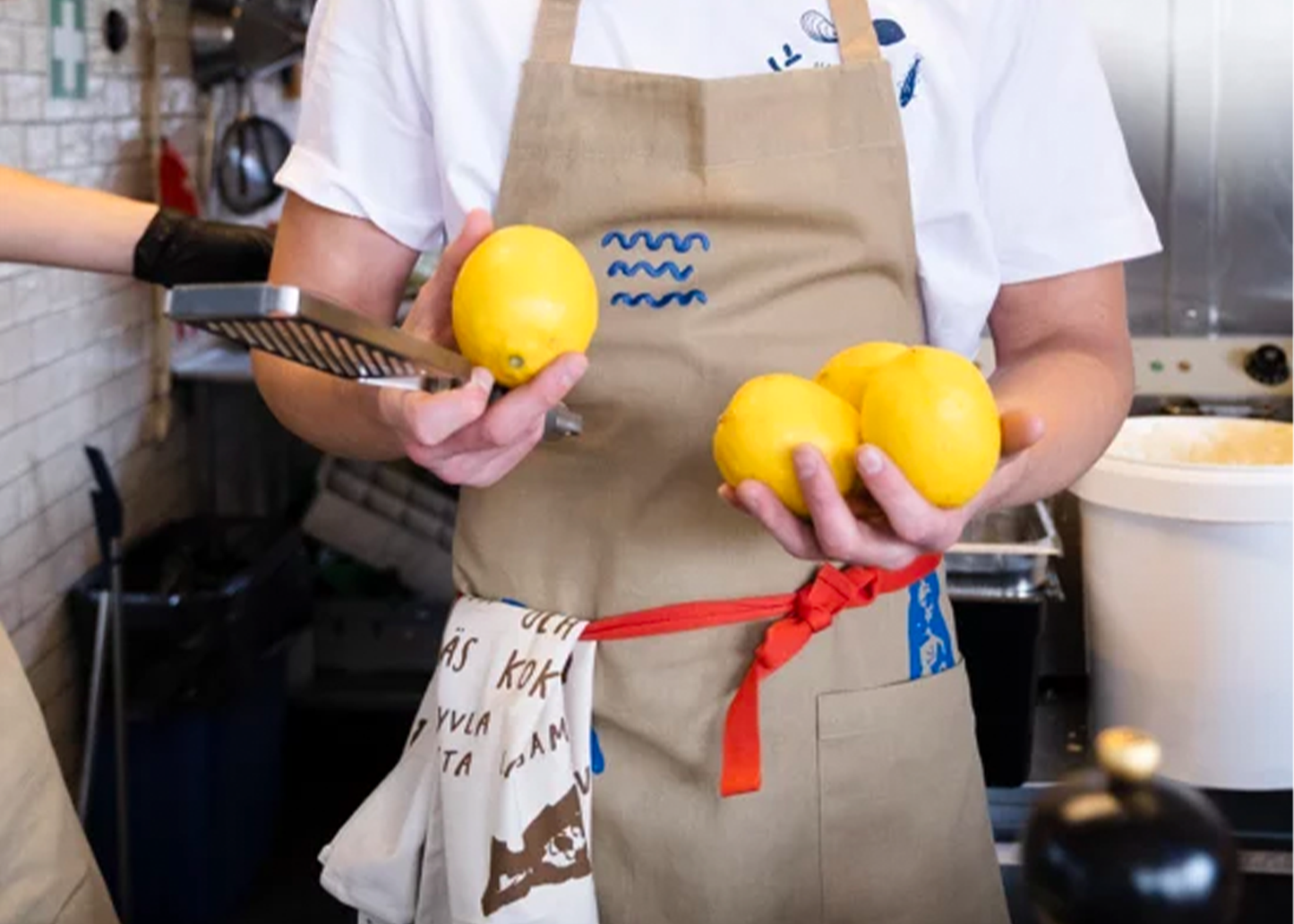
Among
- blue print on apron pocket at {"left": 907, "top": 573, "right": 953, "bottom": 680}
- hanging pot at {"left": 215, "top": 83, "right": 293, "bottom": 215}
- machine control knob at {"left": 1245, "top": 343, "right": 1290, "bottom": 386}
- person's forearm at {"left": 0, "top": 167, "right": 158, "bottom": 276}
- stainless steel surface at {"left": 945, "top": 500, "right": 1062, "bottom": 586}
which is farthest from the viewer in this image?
hanging pot at {"left": 215, "top": 83, "right": 293, "bottom": 215}

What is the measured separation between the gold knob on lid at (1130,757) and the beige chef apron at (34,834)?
1303 millimetres

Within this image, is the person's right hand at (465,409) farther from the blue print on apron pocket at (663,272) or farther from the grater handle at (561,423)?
the blue print on apron pocket at (663,272)

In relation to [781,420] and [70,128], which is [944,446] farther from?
[70,128]

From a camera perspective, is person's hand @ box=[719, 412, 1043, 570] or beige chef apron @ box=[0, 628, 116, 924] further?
beige chef apron @ box=[0, 628, 116, 924]

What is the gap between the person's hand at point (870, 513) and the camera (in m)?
1.00

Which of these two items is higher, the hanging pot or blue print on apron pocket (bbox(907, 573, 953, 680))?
the hanging pot

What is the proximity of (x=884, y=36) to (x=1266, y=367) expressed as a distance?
5.32ft

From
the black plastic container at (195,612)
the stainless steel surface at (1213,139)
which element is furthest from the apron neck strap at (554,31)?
the black plastic container at (195,612)

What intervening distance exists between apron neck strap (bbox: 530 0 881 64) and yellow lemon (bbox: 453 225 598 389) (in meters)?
0.21

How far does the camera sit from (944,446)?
3.41 feet

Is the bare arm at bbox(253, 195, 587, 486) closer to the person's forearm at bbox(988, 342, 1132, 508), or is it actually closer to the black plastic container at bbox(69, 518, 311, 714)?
the person's forearm at bbox(988, 342, 1132, 508)

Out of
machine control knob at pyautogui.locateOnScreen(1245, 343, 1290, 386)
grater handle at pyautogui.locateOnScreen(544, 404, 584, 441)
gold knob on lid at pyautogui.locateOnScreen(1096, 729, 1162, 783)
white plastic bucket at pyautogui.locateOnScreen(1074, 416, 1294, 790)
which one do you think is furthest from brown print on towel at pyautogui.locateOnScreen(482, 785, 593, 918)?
machine control knob at pyautogui.locateOnScreen(1245, 343, 1290, 386)

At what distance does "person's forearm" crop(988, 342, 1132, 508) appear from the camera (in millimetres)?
1269

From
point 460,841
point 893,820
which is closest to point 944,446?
point 893,820
